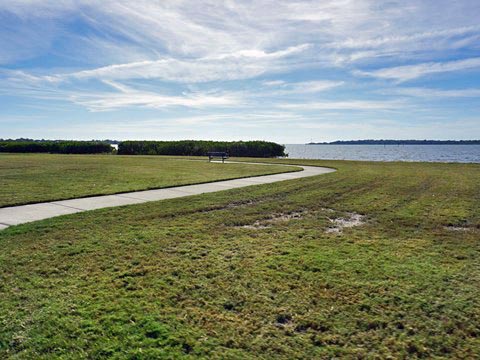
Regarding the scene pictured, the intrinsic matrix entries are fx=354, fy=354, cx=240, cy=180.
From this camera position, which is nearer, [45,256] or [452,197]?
[45,256]

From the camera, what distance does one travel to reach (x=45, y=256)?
4309 millimetres

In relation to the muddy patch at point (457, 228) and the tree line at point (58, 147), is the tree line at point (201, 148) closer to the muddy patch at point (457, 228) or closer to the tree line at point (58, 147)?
the tree line at point (58, 147)

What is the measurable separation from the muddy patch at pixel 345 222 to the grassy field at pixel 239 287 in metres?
0.06

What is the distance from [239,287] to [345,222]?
331cm

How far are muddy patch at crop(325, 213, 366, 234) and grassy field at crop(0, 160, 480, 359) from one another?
65mm

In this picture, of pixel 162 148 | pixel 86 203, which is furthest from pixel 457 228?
pixel 162 148

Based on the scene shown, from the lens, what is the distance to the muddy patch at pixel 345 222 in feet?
18.8

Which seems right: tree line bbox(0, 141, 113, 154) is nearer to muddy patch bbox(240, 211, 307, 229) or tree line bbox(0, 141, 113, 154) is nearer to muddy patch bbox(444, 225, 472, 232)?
muddy patch bbox(240, 211, 307, 229)

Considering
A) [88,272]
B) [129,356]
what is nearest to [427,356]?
[129,356]

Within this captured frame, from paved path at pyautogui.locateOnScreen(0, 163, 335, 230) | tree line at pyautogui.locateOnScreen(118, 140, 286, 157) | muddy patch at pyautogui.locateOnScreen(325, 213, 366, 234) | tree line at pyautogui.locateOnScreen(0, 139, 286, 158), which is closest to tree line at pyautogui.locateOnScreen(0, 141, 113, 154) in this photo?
tree line at pyautogui.locateOnScreen(0, 139, 286, 158)

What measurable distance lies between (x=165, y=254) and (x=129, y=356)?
196 cm

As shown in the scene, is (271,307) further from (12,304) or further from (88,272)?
(12,304)

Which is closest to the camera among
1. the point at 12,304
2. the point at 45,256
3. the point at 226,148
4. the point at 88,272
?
the point at 12,304

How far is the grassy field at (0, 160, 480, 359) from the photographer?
2678mm
